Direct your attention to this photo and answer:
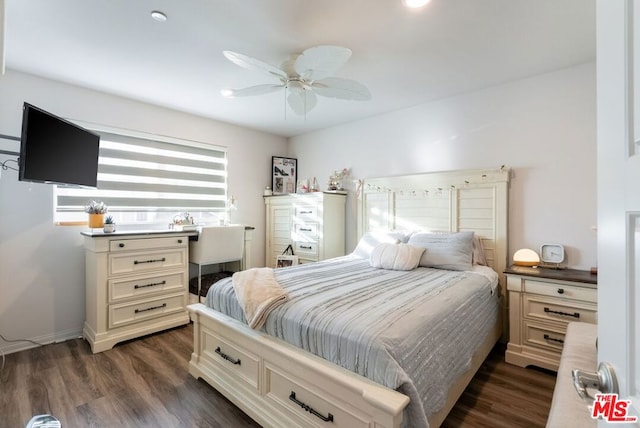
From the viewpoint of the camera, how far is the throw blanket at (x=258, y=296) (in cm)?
171

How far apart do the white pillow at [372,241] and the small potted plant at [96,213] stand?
2.62 m

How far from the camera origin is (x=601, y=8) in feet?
1.95

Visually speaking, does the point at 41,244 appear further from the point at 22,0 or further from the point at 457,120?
the point at 457,120

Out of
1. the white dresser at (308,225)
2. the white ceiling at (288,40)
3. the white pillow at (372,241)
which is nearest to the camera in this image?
the white ceiling at (288,40)

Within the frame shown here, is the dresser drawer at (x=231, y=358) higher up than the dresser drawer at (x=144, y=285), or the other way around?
the dresser drawer at (x=144, y=285)

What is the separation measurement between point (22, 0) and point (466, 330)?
335 centimetres

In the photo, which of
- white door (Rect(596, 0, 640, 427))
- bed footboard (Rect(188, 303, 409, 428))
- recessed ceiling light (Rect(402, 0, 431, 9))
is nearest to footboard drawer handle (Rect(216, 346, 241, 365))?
bed footboard (Rect(188, 303, 409, 428))

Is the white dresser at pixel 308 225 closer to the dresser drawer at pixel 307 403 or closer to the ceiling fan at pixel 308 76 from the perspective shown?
the ceiling fan at pixel 308 76

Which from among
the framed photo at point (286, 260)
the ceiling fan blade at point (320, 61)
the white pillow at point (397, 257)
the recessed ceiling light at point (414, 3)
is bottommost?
the framed photo at point (286, 260)

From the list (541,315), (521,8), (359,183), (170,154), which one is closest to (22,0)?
(170,154)

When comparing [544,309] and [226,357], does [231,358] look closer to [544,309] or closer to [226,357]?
[226,357]

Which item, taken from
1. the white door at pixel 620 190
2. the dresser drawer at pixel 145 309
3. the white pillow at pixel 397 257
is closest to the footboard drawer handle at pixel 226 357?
the dresser drawer at pixel 145 309

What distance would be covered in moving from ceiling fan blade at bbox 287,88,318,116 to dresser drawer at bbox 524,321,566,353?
8.32ft

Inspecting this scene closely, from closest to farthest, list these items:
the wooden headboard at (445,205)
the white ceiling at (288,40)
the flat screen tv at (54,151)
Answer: the white ceiling at (288,40) → the flat screen tv at (54,151) → the wooden headboard at (445,205)
